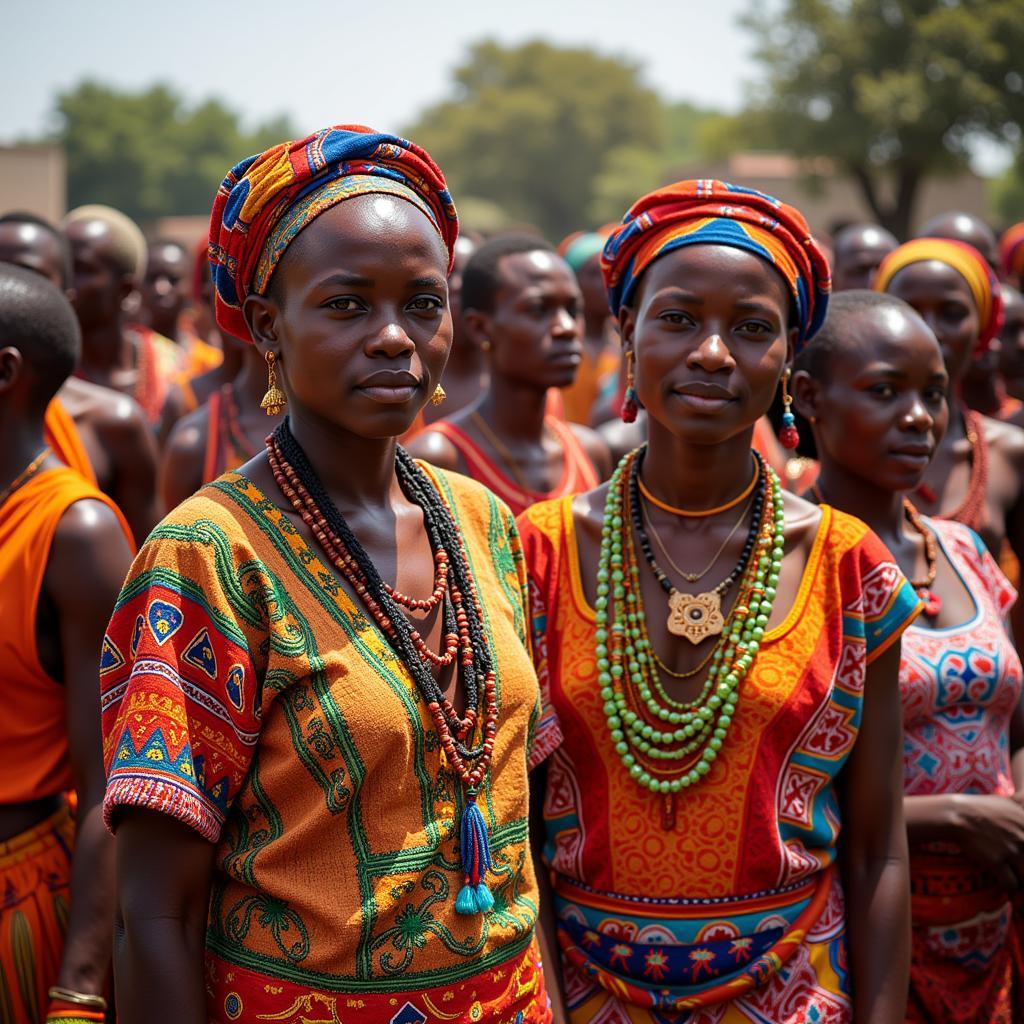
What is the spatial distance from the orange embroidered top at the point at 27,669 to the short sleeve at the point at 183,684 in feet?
2.62

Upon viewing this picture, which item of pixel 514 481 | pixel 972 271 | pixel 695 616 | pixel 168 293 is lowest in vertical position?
pixel 695 616

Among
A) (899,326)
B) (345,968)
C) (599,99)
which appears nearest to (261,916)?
(345,968)

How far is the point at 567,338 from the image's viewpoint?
18.4 feet

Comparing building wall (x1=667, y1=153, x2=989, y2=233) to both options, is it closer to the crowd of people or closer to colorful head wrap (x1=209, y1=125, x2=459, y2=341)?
the crowd of people

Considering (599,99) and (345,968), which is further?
(599,99)

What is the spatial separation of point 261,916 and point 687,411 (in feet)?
4.21

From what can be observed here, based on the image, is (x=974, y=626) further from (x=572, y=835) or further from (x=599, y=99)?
(x=599, y=99)

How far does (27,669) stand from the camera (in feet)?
9.11

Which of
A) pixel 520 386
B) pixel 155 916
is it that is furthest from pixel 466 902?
pixel 520 386

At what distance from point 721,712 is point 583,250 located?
8.27m

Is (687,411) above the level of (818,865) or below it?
above

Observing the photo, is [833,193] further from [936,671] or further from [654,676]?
[654,676]

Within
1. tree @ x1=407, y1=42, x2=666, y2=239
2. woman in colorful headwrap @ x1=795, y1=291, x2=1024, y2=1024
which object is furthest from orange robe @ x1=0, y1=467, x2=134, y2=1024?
tree @ x1=407, y1=42, x2=666, y2=239

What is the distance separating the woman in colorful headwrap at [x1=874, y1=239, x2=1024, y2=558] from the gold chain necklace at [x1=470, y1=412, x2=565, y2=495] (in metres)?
1.50
